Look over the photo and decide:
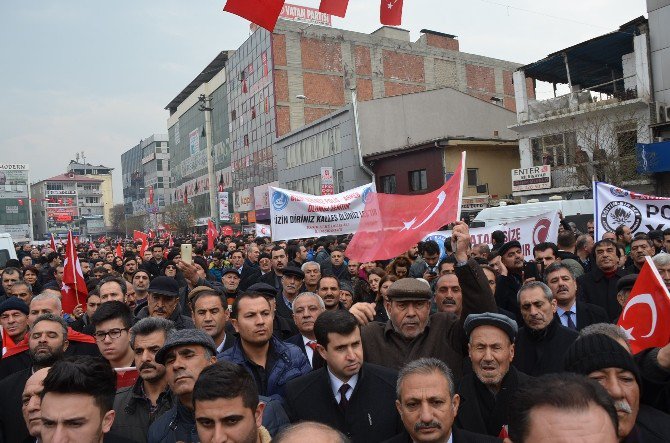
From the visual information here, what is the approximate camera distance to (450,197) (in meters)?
7.95

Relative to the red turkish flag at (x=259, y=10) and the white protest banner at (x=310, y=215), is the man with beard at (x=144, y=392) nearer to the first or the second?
the red turkish flag at (x=259, y=10)

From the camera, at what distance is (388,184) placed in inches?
1372

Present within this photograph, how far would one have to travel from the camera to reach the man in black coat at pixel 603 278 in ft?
22.0

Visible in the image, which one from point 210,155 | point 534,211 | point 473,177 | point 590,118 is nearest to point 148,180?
point 210,155

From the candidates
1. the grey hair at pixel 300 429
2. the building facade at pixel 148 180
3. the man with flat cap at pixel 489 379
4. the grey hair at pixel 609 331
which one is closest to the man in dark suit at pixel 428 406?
the man with flat cap at pixel 489 379

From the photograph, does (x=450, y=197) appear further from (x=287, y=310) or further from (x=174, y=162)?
(x=174, y=162)

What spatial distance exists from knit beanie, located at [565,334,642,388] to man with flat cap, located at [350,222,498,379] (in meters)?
1.38

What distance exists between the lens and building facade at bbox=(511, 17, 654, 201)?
23.0 m

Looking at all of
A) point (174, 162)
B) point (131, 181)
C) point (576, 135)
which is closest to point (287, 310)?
point (576, 135)

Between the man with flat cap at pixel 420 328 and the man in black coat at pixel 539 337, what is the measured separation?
12.5 inches

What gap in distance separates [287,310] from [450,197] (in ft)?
8.67

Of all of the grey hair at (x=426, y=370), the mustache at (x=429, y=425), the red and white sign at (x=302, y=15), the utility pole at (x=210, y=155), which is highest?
the red and white sign at (x=302, y=15)

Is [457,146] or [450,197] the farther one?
[457,146]

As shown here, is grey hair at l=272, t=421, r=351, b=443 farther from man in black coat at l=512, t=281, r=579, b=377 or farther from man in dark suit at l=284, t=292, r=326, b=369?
man in dark suit at l=284, t=292, r=326, b=369
